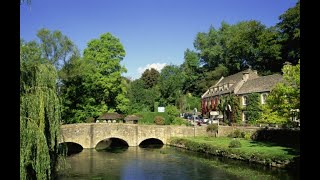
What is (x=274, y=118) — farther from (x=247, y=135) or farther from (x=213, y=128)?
(x=213, y=128)

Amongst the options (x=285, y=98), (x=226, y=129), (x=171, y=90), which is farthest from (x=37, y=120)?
(x=171, y=90)

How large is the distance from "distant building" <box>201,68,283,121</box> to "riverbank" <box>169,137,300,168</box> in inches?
312

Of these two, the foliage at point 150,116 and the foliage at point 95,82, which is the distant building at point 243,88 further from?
the foliage at point 95,82

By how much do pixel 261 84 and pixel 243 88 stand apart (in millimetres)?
3974

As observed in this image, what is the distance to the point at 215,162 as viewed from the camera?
31.9 metres

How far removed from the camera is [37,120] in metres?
13.3

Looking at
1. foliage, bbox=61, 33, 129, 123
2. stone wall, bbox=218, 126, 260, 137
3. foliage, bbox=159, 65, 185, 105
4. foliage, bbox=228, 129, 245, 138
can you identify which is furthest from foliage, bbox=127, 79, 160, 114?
foliage, bbox=228, 129, 245, 138

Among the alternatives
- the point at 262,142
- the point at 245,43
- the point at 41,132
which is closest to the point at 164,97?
the point at 245,43

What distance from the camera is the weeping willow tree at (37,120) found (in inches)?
480

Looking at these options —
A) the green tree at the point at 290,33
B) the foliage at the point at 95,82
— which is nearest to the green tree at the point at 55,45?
the foliage at the point at 95,82

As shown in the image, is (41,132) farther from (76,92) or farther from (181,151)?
(76,92)

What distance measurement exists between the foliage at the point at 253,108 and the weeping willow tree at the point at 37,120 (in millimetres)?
33363

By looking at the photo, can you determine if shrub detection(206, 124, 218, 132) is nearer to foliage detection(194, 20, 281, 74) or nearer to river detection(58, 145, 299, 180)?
river detection(58, 145, 299, 180)
